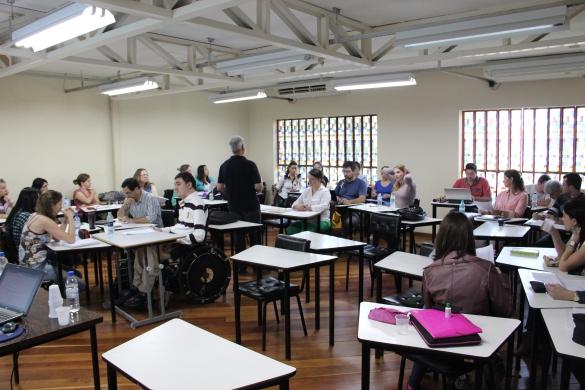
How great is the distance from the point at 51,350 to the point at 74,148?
19.4 ft

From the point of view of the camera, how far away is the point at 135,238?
461cm

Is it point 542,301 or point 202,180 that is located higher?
point 202,180

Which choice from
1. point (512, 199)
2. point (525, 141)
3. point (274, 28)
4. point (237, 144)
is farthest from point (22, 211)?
point (525, 141)

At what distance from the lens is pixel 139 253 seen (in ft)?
15.8

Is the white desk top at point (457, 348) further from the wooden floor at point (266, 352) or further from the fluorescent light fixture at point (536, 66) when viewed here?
the fluorescent light fixture at point (536, 66)

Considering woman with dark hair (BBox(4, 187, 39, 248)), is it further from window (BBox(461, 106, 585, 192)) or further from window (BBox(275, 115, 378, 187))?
window (BBox(461, 106, 585, 192))

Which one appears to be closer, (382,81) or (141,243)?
(141,243)

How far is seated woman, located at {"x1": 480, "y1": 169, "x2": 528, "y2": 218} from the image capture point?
602 cm

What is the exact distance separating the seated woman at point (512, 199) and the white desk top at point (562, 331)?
3.60 metres

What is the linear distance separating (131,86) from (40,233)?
12.2ft

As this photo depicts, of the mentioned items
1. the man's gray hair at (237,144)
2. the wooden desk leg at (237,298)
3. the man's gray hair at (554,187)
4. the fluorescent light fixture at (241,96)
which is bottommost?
the wooden desk leg at (237,298)

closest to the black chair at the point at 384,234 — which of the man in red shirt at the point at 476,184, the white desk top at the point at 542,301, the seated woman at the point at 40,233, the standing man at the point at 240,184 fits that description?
the standing man at the point at 240,184

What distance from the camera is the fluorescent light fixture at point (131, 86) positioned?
23.6 ft

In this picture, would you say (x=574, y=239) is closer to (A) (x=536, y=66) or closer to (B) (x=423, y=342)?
(B) (x=423, y=342)
